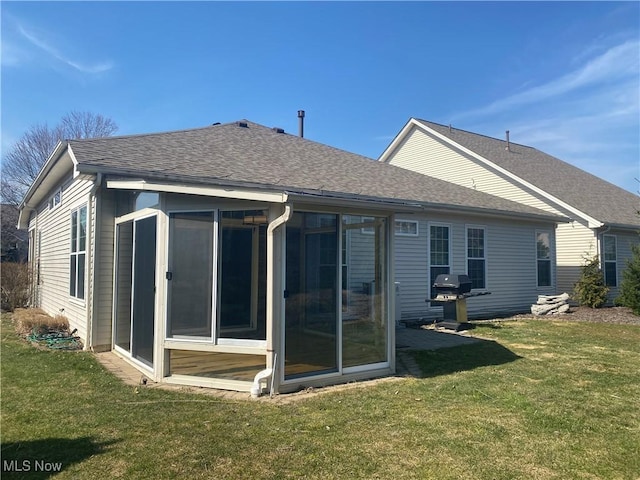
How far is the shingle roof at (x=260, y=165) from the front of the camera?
7.22m

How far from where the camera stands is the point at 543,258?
47.6 ft

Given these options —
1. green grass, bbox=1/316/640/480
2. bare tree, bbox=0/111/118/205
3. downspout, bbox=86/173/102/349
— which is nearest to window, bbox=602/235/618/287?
green grass, bbox=1/316/640/480

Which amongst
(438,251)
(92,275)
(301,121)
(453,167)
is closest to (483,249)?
(438,251)

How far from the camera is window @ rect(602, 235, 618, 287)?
15711 millimetres

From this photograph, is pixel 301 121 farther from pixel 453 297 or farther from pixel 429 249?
pixel 453 297

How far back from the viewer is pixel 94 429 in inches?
164

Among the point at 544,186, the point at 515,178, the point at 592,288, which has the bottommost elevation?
the point at 592,288

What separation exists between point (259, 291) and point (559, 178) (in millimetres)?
16903

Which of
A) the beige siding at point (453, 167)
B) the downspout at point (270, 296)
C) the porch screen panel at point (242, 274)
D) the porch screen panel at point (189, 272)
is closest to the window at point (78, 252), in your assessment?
the porch screen panel at point (189, 272)

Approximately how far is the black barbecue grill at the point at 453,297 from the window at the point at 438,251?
47.9 inches

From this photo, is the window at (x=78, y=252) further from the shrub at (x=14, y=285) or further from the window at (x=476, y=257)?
the window at (x=476, y=257)

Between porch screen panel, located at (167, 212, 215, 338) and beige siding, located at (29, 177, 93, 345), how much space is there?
2.64m

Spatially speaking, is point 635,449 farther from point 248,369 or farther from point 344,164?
point 344,164

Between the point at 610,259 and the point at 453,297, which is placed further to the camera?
the point at 610,259
